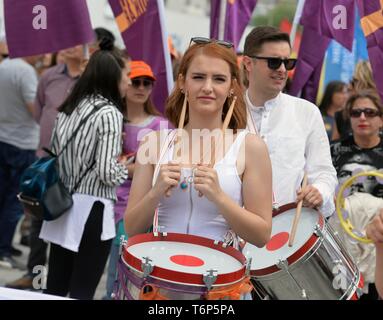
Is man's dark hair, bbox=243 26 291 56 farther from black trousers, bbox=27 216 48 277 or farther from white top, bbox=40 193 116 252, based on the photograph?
black trousers, bbox=27 216 48 277

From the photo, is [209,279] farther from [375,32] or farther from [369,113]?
[369,113]

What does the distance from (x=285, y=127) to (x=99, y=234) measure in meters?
1.34

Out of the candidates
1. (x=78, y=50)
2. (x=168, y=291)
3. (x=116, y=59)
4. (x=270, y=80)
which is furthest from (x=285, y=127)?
(x=78, y=50)

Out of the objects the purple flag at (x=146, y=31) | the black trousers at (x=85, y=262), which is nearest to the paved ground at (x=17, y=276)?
the black trousers at (x=85, y=262)

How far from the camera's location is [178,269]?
2645mm

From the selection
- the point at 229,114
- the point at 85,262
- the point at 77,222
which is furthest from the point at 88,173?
the point at 229,114

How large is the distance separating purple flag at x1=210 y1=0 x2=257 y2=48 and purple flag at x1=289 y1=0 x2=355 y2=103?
414 mm

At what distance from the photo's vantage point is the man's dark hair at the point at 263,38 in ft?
14.5

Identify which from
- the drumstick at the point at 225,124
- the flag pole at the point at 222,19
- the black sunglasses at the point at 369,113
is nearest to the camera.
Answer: the drumstick at the point at 225,124

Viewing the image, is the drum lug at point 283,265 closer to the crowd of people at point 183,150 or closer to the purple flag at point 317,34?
the crowd of people at point 183,150

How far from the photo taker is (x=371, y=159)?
5.54 meters

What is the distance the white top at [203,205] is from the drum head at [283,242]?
586mm

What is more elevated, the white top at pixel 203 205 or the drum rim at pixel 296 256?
the white top at pixel 203 205

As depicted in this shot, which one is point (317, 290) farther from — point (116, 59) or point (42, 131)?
point (42, 131)
